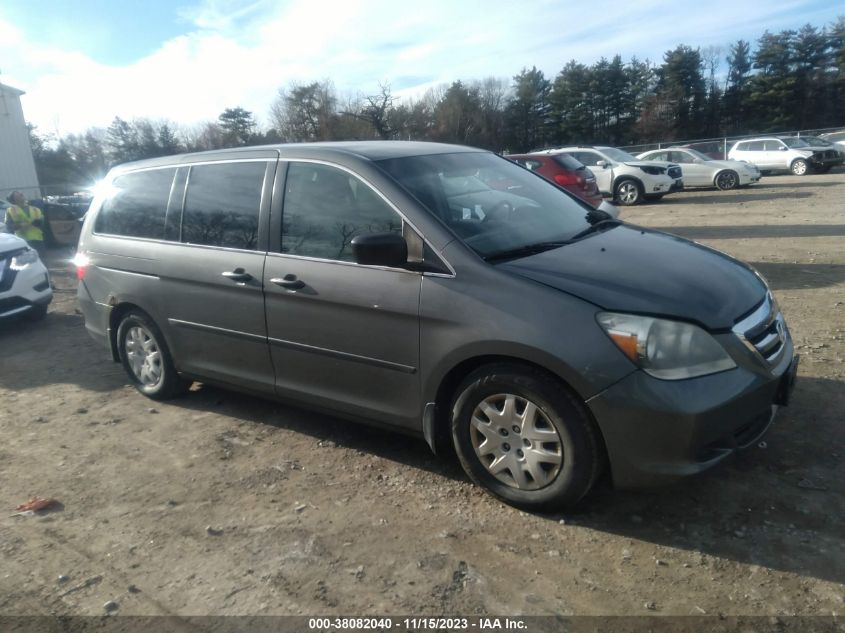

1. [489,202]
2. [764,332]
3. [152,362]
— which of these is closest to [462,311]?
[489,202]

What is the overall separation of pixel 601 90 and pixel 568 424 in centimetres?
6225

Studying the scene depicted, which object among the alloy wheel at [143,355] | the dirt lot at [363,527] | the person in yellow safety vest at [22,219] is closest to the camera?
the dirt lot at [363,527]

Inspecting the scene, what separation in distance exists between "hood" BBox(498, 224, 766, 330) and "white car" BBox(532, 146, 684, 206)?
16.3 metres

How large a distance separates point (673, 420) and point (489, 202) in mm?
1692

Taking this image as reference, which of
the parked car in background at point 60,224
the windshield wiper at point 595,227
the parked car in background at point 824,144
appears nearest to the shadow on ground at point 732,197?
the parked car in background at point 824,144

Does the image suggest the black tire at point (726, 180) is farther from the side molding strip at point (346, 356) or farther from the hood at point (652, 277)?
the side molding strip at point (346, 356)

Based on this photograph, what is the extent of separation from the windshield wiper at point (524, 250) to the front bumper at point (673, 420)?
881mm

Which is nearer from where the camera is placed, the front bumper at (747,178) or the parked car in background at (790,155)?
the front bumper at (747,178)

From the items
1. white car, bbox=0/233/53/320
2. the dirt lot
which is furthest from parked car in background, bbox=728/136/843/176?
white car, bbox=0/233/53/320

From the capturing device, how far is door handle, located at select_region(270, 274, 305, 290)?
12.7 ft

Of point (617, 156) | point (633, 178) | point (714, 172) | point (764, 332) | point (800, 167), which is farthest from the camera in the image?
point (800, 167)

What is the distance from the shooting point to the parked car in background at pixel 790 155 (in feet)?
84.3

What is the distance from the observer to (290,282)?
154 inches

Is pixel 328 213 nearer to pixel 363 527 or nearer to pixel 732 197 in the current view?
pixel 363 527
